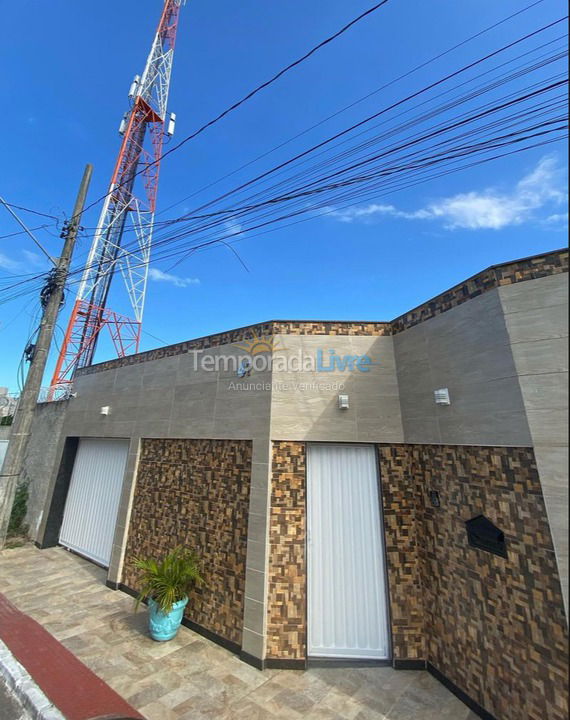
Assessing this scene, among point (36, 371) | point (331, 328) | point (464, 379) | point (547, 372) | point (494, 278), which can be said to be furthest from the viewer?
point (36, 371)

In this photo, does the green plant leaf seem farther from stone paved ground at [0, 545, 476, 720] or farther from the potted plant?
stone paved ground at [0, 545, 476, 720]

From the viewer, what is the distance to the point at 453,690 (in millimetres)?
2883

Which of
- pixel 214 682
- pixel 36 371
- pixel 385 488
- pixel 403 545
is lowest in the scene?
pixel 214 682

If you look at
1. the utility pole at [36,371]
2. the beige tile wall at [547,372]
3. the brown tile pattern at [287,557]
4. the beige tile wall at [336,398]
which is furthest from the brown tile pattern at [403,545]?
the utility pole at [36,371]

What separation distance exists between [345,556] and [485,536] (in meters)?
1.55

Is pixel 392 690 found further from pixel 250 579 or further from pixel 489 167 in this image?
pixel 489 167

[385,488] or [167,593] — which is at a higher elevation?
[385,488]

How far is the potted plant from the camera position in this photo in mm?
3564

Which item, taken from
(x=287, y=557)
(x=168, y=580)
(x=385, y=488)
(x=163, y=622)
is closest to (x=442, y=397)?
(x=385, y=488)

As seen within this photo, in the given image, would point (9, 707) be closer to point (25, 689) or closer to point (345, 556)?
point (25, 689)

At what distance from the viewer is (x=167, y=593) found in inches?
140

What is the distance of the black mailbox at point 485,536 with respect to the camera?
8.77ft

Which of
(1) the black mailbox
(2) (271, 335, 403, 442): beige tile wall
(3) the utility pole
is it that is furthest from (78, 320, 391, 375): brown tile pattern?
(3) the utility pole

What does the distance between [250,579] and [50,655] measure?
7.42 feet
